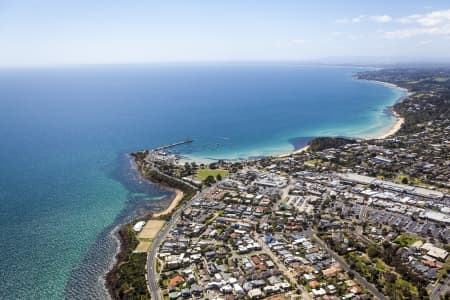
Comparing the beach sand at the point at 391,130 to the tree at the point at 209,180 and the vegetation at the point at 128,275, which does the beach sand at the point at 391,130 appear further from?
the vegetation at the point at 128,275

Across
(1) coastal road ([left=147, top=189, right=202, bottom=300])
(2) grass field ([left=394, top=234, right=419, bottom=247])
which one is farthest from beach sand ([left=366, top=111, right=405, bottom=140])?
(1) coastal road ([left=147, top=189, right=202, bottom=300])

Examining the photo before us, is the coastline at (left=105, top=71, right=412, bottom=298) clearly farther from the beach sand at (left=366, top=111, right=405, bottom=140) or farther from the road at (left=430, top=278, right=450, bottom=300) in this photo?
the road at (left=430, top=278, right=450, bottom=300)

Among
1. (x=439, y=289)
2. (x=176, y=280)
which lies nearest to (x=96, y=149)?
(x=176, y=280)

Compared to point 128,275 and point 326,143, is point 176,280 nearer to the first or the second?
point 128,275

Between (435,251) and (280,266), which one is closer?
(280,266)

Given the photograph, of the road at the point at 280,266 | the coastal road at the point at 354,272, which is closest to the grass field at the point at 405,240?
the coastal road at the point at 354,272

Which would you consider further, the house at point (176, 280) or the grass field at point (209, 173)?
the grass field at point (209, 173)

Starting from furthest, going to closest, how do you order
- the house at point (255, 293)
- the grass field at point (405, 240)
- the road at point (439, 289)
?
the grass field at point (405, 240)
the house at point (255, 293)
the road at point (439, 289)
